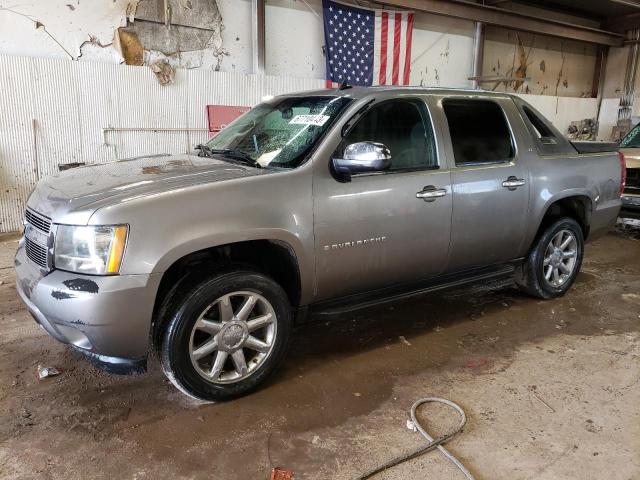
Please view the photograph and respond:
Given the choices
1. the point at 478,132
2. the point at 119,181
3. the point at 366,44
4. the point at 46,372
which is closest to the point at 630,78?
the point at 366,44

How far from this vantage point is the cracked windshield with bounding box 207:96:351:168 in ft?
9.79

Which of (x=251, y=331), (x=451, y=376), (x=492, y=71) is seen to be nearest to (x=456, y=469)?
(x=451, y=376)

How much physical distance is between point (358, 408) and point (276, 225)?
1109 mm

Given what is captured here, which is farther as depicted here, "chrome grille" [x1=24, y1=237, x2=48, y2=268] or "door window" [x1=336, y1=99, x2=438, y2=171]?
"door window" [x1=336, y1=99, x2=438, y2=171]

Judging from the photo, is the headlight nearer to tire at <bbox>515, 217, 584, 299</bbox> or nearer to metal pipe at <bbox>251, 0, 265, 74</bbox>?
tire at <bbox>515, 217, 584, 299</bbox>

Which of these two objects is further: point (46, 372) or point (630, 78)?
point (630, 78)

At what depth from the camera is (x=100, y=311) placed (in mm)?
2293

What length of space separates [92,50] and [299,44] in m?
3.43

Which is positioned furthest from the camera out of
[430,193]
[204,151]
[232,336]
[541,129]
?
[541,129]

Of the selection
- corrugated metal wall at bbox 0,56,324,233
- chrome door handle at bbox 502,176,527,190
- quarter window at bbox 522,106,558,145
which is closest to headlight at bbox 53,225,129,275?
chrome door handle at bbox 502,176,527,190

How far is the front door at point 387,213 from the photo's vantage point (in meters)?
Answer: 2.91

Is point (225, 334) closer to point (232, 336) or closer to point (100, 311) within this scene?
point (232, 336)

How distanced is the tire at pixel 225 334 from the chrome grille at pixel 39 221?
72 centimetres

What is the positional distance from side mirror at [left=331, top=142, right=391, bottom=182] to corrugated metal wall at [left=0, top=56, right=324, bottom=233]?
209 inches
